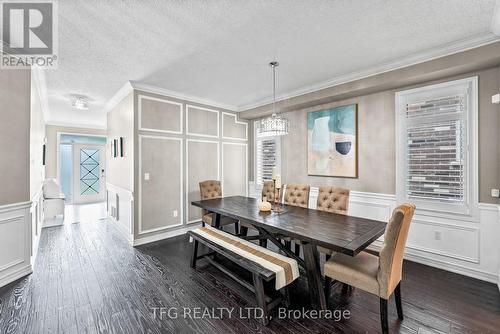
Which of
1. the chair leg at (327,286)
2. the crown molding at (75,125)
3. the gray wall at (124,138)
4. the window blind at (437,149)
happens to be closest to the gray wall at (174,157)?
the gray wall at (124,138)

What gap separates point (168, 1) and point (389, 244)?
2644 mm

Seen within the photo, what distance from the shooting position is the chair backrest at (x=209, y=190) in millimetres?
4078

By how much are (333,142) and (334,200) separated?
1365 mm

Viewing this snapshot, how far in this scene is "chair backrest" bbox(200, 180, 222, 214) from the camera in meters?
4.08

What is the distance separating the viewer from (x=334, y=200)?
2967 mm

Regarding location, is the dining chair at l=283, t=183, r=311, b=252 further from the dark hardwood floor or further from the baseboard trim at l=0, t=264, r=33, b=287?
the baseboard trim at l=0, t=264, r=33, b=287

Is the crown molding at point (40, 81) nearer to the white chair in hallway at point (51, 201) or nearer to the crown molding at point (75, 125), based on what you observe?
the white chair in hallway at point (51, 201)

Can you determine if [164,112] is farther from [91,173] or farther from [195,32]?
[91,173]

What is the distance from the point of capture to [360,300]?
2254mm

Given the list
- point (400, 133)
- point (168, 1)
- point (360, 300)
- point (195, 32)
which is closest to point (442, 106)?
point (400, 133)

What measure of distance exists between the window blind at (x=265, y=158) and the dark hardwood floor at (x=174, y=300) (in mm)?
2650

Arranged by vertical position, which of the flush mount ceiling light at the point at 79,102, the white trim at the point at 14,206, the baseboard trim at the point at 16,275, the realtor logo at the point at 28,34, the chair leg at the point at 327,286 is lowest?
the baseboard trim at the point at 16,275

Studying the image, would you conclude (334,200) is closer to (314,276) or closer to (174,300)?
(314,276)

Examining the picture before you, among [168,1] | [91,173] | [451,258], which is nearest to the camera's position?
[168,1]
